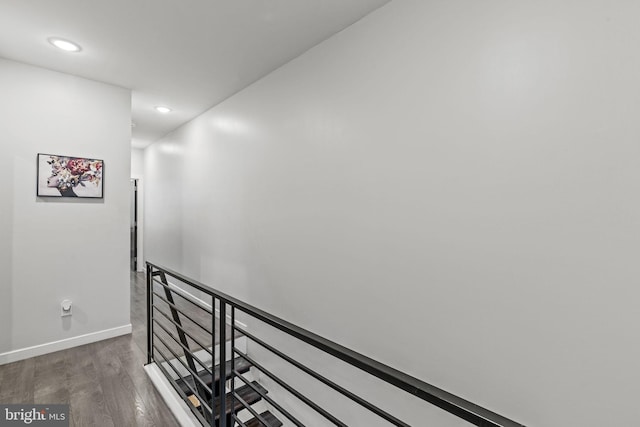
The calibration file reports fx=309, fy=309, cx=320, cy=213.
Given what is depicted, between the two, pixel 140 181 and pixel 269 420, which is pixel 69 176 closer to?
pixel 269 420

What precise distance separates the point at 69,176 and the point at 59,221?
1.42 ft

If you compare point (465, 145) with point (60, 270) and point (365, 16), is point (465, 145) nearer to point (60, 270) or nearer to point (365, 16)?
point (365, 16)

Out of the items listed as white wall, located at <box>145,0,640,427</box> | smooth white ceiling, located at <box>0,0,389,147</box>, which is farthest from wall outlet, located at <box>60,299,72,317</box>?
smooth white ceiling, located at <box>0,0,389,147</box>

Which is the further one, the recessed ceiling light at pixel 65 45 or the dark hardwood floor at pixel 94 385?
the recessed ceiling light at pixel 65 45

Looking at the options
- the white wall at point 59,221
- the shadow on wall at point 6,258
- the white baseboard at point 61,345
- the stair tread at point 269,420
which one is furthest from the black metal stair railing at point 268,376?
the shadow on wall at point 6,258

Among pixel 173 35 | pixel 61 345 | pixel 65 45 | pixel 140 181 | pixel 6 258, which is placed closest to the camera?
pixel 173 35

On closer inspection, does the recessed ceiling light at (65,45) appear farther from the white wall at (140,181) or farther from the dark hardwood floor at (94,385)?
the white wall at (140,181)

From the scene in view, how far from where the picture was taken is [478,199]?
154 centimetres

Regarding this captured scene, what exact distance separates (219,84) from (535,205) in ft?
9.74

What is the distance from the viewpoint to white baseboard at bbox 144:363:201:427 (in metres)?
1.91

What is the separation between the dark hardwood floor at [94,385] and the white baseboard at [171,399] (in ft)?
0.11

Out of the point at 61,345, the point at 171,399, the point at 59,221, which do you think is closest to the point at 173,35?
the point at 59,221

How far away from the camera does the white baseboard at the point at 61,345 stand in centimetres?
265

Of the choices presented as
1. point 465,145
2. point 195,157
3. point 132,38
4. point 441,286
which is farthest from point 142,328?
point 465,145
